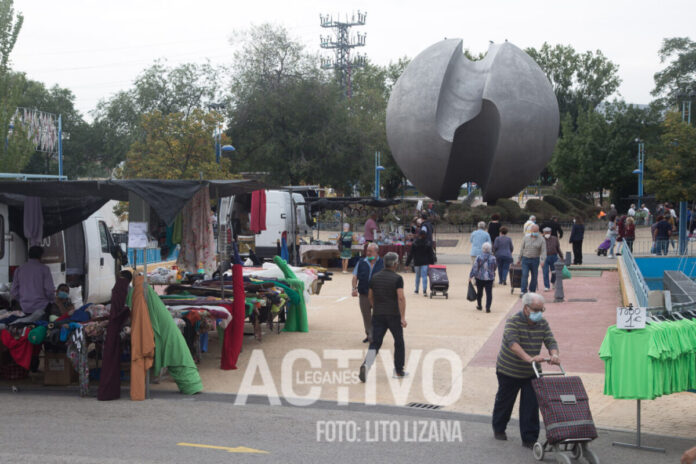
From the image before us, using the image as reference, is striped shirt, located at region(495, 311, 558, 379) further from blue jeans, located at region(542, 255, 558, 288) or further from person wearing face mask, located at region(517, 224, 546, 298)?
blue jeans, located at region(542, 255, 558, 288)

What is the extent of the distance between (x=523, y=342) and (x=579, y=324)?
809cm

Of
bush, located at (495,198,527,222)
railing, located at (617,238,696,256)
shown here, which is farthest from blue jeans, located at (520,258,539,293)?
bush, located at (495,198,527,222)

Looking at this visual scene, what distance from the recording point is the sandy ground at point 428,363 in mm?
9695

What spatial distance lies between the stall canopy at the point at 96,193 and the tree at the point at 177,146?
2211cm

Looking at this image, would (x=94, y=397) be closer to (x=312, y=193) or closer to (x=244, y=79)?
(x=312, y=193)

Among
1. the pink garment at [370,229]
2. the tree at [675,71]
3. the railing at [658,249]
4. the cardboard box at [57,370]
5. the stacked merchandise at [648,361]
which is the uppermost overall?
the tree at [675,71]

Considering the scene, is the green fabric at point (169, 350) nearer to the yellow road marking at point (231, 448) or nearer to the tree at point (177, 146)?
the yellow road marking at point (231, 448)

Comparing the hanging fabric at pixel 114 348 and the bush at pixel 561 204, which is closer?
the hanging fabric at pixel 114 348

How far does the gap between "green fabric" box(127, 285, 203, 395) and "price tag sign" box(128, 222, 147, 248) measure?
0.56 m

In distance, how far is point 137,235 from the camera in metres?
10.1

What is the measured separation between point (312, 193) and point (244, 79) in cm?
1061

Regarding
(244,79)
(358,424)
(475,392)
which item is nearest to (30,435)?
(358,424)

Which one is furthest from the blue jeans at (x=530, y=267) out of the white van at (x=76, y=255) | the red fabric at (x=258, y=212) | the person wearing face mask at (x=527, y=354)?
the person wearing face mask at (x=527, y=354)

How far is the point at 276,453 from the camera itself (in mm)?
7531
